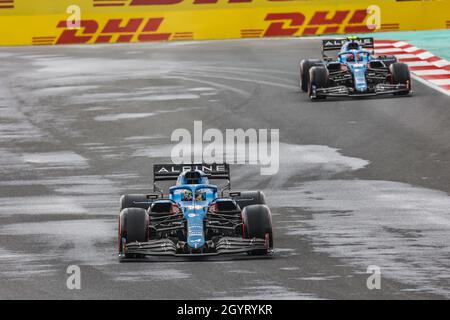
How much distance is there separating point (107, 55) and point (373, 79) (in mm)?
11653

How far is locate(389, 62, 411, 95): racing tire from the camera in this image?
28.5m

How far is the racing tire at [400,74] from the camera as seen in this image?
28.5 meters

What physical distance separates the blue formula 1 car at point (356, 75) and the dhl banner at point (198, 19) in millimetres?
10700

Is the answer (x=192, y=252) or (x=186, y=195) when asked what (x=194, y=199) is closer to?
(x=186, y=195)

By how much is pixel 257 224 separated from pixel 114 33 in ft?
85.4

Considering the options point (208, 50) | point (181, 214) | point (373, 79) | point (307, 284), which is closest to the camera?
point (307, 284)

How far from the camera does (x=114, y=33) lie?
40969mm

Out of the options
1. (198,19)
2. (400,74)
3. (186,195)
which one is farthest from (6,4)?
(186,195)

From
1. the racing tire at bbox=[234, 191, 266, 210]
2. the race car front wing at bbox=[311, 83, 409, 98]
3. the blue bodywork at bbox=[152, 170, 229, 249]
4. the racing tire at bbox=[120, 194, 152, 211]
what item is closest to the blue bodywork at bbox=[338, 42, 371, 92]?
the race car front wing at bbox=[311, 83, 409, 98]

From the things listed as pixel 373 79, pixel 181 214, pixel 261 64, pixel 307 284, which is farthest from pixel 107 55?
pixel 307 284

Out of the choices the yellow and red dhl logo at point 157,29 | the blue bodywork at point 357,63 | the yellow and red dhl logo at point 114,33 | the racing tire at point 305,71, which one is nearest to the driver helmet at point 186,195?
the blue bodywork at point 357,63

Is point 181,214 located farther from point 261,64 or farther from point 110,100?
point 261,64

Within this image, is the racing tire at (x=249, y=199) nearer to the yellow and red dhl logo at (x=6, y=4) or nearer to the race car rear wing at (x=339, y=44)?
the race car rear wing at (x=339, y=44)
